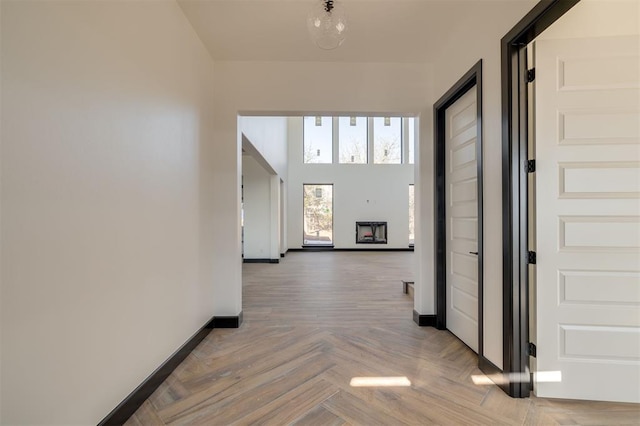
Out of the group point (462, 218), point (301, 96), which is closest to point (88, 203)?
point (301, 96)

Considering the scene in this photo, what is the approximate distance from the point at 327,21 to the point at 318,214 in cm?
898

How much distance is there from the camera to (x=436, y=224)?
9.90ft

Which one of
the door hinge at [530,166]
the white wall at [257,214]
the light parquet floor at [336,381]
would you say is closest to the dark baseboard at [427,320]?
the light parquet floor at [336,381]

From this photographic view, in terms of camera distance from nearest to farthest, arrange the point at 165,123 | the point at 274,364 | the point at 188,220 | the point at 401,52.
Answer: the point at 165,123
the point at 274,364
the point at 188,220
the point at 401,52

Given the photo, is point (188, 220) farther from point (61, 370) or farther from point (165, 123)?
point (61, 370)

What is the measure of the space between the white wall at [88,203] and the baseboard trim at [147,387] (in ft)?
0.17

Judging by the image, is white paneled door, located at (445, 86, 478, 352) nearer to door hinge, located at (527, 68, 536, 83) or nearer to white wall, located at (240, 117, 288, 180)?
door hinge, located at (527, 68, 536, 83)

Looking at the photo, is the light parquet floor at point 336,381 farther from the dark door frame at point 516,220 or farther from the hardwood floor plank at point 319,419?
the dark door frame at point 516,220

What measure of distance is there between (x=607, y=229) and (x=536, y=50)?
47.7 inches

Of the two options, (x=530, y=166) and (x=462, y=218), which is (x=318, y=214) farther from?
(x=530, y=166)

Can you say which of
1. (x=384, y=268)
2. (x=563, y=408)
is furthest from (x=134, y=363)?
(x=384, y=268)

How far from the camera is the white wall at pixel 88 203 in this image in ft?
3.51

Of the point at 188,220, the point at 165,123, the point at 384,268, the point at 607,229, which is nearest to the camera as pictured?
the point at 607,229

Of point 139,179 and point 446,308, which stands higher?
point 139,179
